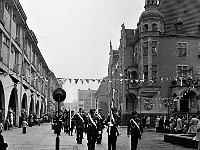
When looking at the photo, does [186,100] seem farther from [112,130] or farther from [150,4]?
[112,130]

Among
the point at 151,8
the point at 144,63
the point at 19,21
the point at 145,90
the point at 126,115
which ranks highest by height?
the point at 151,8

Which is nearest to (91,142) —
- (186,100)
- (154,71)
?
(154,71)

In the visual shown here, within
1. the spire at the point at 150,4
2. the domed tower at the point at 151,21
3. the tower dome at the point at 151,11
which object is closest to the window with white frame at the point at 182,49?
the domed tower at the point at 151,21

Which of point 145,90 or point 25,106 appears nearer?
point 25,106

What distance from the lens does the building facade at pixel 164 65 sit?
165ft

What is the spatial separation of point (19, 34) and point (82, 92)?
101859 millimetres

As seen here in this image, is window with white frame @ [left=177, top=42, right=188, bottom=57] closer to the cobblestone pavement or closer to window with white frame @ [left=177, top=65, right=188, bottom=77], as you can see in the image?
window with white frame @ [left=177, top=65, right=188, bottom=77]

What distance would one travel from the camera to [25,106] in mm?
43688

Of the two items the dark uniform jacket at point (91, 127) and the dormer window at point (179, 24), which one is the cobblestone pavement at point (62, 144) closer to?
the dark uniform jacket at point (91, 127)

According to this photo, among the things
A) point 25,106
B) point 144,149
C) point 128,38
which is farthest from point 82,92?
point 144,149

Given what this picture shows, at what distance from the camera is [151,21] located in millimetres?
52125

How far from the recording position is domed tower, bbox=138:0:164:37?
51.7m

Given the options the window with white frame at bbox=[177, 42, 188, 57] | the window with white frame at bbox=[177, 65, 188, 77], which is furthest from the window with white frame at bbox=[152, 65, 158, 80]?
the window with white frame at bbox=[177, 42, 188, 57]

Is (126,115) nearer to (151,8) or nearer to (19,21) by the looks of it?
(151,8)
